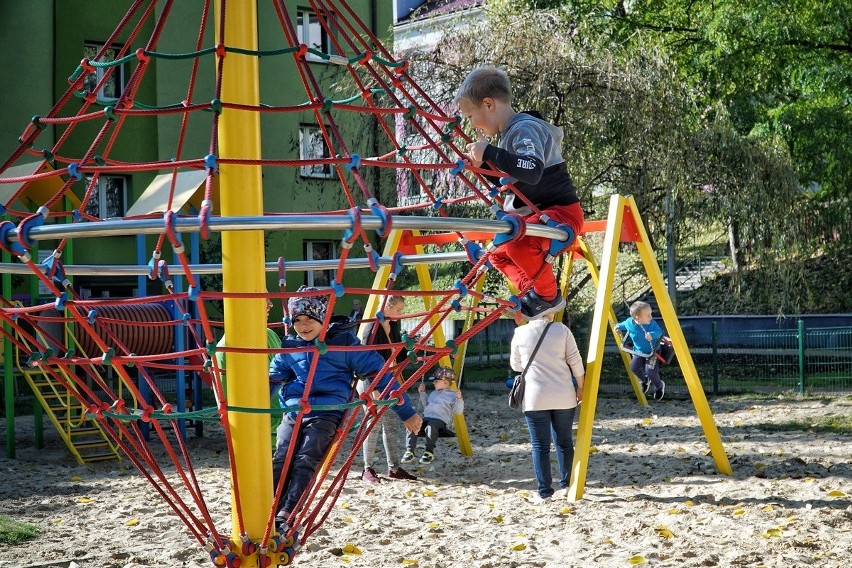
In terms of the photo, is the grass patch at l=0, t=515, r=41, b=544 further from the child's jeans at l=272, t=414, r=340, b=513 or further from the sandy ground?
the child's jeans at l=272, t=414, r=340, b=513

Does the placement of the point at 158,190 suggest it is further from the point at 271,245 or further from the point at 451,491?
the point at 271,245

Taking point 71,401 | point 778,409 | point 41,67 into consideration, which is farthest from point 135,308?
point 41,67

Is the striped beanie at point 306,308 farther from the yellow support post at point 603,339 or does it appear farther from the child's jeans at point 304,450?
the yellow support post at point 603,339

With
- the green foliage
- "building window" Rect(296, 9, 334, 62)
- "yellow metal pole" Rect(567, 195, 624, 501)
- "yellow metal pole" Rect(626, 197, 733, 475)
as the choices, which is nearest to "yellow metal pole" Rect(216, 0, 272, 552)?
"yellow metal pole" Rect(567, 195, 624, 501)

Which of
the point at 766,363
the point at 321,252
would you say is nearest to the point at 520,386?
the point at 766,363

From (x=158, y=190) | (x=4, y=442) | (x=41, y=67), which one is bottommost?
(x=4, y=442)

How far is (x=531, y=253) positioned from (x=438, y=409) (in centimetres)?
429

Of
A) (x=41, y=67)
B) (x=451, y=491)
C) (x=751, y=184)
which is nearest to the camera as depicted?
(x=451, y=491)

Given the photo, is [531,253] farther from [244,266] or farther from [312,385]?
[312,385]

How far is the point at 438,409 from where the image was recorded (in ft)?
25.9

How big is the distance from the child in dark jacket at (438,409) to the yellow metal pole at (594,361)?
5.03ft

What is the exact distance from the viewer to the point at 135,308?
32.9 feet

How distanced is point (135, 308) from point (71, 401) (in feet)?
4.44

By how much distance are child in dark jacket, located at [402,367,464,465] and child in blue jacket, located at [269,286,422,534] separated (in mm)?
2843
